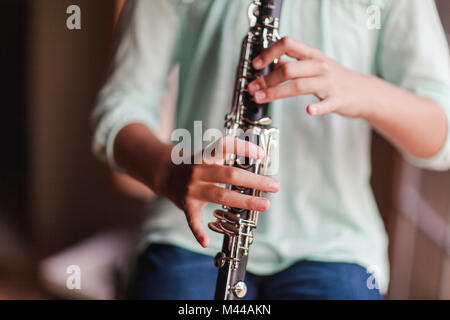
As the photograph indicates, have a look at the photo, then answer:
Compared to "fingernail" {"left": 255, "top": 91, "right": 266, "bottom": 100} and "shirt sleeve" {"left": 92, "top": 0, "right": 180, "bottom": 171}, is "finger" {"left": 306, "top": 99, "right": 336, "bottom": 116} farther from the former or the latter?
"shirt sleeve" {"left": 92, "top": 0, "right": 180, "bottom": 171}

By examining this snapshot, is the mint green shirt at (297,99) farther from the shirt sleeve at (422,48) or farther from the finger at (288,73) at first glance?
the finger at (288,73)

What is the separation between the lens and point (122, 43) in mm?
553

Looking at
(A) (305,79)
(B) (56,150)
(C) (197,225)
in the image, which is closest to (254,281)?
(C) (197,225)

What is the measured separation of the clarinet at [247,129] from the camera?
432 millimetres

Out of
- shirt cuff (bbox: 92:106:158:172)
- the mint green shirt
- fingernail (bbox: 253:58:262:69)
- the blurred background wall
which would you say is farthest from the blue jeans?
the blurred background wall

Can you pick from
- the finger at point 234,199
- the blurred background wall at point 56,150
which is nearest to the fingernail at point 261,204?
the finger at point 234,199

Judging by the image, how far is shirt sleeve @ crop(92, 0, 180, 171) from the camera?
1.76ft

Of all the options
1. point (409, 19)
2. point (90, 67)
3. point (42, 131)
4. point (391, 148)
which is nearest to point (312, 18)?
point (409, 19)

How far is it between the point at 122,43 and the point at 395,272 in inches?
29.5

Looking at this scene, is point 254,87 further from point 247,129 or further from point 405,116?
point 405,116

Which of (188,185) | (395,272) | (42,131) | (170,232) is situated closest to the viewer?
(188,185)

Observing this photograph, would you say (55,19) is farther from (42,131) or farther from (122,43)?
(122,43)

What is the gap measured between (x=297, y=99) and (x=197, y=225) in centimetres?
20

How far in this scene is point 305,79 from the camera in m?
0.42
